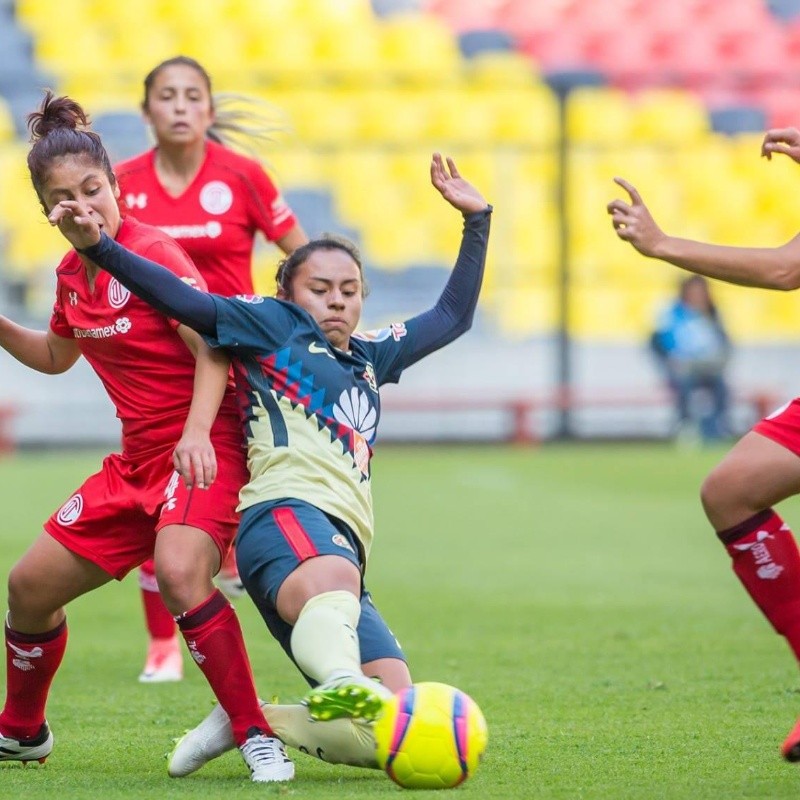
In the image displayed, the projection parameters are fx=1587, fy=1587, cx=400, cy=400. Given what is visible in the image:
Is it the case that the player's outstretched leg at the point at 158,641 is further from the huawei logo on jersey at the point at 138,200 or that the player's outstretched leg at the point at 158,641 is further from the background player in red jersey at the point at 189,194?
the huawei logo on jersey at the point at 138,200

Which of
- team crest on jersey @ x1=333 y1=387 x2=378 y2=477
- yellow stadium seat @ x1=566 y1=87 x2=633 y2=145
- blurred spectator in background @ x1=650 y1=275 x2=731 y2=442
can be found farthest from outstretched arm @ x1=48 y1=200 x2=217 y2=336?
yellow stadium seat @ x1=566 y1=87 x2=633 y2=145

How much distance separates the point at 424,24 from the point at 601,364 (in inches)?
212

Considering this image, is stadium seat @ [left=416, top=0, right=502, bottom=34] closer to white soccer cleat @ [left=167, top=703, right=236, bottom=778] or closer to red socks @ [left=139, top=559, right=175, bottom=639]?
red socks @ [left=139, top=559, right=175, bottom=639]

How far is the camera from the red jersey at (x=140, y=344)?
173 inches

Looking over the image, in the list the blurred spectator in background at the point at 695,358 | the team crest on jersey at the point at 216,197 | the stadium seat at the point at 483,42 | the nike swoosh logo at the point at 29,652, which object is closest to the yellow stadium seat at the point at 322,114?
the stadium seat at the point at 483,42

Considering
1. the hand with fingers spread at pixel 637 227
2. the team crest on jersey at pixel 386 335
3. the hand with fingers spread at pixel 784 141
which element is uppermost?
the hand with fingers spread at pixel 784 141

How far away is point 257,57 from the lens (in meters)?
19.8

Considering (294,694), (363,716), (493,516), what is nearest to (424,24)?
(493,516)

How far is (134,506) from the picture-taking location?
436 cm

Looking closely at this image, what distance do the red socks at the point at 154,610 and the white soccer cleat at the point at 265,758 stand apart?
76.8 inches

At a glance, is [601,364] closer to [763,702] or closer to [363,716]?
[763,702]

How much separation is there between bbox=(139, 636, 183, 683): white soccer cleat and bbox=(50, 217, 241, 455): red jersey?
69.0 inches

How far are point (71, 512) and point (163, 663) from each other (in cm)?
179

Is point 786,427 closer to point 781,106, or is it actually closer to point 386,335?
point 386,335
